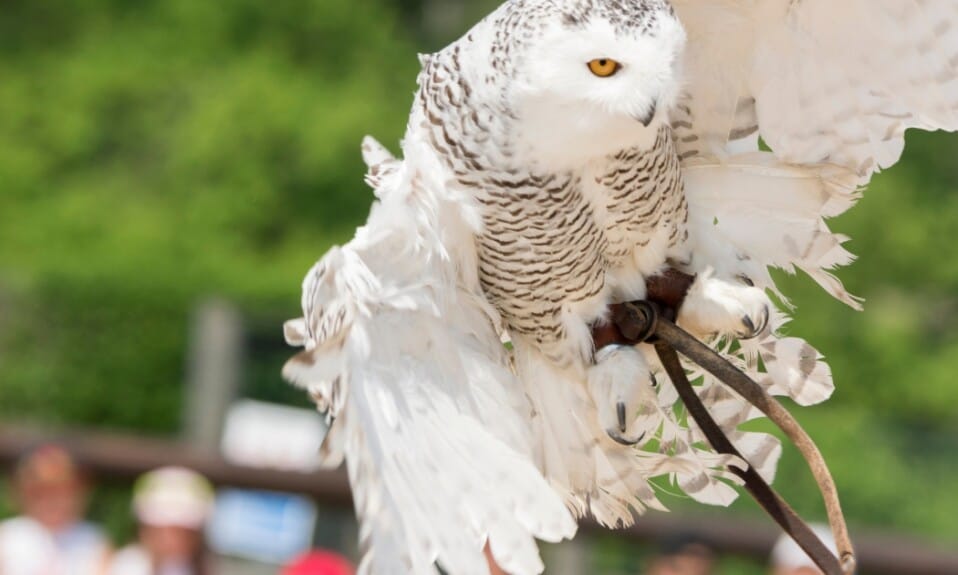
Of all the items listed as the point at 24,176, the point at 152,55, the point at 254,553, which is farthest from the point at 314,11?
the point at 254,553

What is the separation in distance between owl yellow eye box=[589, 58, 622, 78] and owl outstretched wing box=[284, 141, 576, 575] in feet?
1.10

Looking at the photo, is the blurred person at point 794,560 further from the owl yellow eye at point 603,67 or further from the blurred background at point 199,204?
the blurred background at point 199,204

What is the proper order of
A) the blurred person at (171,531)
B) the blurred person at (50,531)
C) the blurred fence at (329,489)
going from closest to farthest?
1. the blurred person at (171,531)
2. the blurred person at (50,531)
3. the blurred fence at (329,489)

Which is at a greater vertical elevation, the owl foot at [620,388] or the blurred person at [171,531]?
the owl foot at [620,388]

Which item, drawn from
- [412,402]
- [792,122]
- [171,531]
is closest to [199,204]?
[171,531]

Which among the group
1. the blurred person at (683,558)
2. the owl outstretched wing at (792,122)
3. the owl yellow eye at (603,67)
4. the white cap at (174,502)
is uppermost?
the owl yellow eye at (603,67)

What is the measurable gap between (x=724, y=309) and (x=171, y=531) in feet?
8.68

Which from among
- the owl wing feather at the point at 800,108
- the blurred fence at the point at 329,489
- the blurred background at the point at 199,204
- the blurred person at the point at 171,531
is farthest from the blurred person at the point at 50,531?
the owl wing feather at the point at 800,108

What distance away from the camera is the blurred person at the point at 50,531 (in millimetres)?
5129

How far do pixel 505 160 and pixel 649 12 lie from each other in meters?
0.34

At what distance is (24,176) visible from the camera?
11.7 meters

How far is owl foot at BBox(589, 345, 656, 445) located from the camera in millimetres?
2830

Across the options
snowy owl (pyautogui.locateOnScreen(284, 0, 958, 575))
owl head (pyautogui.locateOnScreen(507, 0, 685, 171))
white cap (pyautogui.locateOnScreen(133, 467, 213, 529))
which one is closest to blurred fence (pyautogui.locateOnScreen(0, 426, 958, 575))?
white cap (pyautogui.locateOnScreen(133, 467, 213, 529))

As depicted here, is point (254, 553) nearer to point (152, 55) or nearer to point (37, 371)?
point (37, 371)
